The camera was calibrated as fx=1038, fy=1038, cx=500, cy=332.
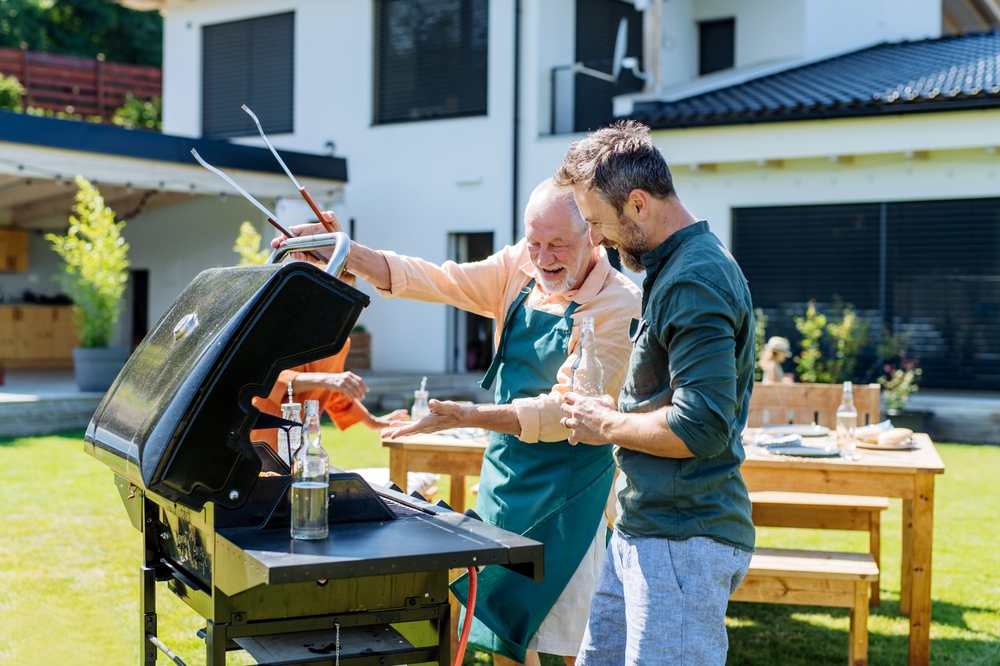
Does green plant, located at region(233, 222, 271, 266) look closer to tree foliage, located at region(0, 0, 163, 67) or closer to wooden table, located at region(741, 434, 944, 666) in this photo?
wooden table, located at region(741, 434, 944, 666)

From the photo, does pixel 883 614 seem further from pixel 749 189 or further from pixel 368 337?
pixel 368 337

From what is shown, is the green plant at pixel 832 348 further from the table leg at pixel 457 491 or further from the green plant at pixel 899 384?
the table leg at pixel 457 491

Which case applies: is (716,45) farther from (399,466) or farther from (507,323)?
(507,323)

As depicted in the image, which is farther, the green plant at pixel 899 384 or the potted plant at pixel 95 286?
the potted plant at pixel 95 286

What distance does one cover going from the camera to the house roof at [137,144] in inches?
474

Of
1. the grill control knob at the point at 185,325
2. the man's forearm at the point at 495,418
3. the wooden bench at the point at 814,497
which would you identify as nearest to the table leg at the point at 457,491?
the wooden bench at the point at 814,497

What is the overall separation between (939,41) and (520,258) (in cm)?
1424

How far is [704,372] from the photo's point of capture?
2.14 m

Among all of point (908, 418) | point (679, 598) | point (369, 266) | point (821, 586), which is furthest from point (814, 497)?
point (908, 418)

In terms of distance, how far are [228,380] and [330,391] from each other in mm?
2434

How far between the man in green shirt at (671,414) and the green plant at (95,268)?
1020 cm

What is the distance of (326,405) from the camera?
4.70 metres

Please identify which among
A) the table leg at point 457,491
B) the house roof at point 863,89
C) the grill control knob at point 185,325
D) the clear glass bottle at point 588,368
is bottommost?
the table leg at point 457,491

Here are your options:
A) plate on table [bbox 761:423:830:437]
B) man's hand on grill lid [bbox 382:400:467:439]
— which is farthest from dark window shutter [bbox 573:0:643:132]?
man's hand on grill lid [bbox 382:400:467:439]
